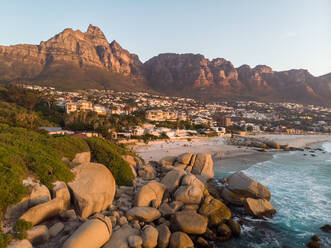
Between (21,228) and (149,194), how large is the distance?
6272mm

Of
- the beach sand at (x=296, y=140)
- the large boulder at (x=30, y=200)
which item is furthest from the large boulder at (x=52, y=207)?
the beach sand at (x=296, y=140)

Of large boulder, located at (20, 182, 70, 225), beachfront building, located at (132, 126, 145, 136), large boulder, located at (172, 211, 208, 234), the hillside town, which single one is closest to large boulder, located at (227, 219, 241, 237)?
large boulder, located at (172, 211, 208, 234)

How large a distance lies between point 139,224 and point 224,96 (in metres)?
191

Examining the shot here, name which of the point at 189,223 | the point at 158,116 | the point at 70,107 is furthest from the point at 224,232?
the point at 158,116

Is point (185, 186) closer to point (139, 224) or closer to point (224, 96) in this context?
point (139, 224)

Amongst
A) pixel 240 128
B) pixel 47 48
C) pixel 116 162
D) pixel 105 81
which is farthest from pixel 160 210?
pixel 47 48

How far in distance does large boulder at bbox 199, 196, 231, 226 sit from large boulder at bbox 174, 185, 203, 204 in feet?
1.66

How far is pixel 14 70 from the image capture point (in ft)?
423

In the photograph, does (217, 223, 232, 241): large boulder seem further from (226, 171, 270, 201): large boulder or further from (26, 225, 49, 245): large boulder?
(26, 225, 49, 245): large boulder

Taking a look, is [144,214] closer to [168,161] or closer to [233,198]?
[233,198]

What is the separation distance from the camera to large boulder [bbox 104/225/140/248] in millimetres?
7438

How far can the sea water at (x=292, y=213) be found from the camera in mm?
10625

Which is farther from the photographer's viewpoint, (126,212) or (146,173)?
(146,173)

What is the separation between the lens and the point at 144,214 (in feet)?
32.0
